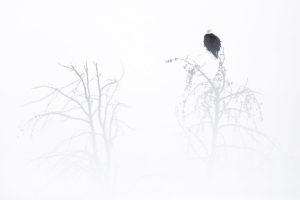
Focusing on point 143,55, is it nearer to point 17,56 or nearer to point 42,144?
point 17,56

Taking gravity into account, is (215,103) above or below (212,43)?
below

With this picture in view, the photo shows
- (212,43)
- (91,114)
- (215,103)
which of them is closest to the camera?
(212,43)

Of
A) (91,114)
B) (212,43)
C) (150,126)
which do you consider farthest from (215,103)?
(150,126)

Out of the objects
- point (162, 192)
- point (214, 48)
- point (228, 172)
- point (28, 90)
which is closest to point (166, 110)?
point (28, 90)

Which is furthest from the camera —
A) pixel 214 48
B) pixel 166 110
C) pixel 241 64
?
pixel 241 64

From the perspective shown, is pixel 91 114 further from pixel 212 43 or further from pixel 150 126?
pixel 150 126

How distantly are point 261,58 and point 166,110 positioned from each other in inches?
1787

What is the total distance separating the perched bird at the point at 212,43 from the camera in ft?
26.1

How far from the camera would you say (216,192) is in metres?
11.8

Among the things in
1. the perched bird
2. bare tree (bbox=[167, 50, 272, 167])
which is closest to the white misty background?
bare tree (bbox=[167, 50, 272, 167])

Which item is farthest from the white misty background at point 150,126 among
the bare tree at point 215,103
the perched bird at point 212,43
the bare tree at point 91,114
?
the perched bird at point 212,43

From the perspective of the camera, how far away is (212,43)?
7988 millimetres

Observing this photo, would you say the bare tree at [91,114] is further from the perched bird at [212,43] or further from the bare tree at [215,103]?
the perched bird at [212,43]

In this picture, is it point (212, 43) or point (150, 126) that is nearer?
point (212, 43)
